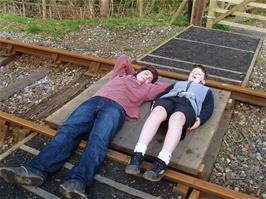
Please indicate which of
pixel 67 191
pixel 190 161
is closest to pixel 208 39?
pixel 190 161

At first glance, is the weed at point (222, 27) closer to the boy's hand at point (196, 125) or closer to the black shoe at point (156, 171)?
the boy's hand at point (196, 125)

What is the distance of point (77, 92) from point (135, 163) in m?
2.28

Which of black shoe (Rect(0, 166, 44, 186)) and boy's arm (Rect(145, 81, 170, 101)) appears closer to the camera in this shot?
black shoe (Rect(0, 166, 44, 186))

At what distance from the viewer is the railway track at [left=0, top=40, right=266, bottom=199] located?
3475 millimetres

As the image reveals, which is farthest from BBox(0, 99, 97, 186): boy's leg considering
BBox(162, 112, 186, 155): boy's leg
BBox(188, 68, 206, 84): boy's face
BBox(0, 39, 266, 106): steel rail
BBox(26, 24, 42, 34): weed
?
BBox(26, 24, 42, 34): weed

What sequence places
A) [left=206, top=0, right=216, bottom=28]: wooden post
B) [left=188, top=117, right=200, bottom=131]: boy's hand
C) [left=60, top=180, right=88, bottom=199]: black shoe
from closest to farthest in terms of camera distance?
[left=60, top=180, right=88, bottom=199]: black shoe < [left=188, top=117, right=200, bottom=131]: boy's hand < [left=206, top=0, right=216, bottom=28]: wooden post

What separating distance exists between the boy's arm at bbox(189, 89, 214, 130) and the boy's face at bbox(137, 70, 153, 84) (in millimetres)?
774

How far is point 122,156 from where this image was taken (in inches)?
152

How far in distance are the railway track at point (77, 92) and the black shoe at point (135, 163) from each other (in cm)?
15

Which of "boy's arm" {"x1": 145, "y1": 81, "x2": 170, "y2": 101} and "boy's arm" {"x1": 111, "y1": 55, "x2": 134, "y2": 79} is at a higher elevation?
"boy's arm" {"x1": 111, "y1": 55, "x2": 134, "y2": 79}

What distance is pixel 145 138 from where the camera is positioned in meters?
3.75

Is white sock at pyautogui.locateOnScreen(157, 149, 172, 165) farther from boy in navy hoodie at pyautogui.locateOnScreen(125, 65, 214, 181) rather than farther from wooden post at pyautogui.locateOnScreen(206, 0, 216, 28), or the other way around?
wooden post at pyautogui.locateOnScreen(206, 0, 216, 28)

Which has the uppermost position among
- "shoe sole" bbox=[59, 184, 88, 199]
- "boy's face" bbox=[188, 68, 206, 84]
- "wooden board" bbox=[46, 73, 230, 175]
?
"boy's face" bbox=[188, 68, 206, 84]

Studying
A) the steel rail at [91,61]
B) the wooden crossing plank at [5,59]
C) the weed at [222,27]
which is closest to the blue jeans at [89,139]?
the steel rail at [91,61]
